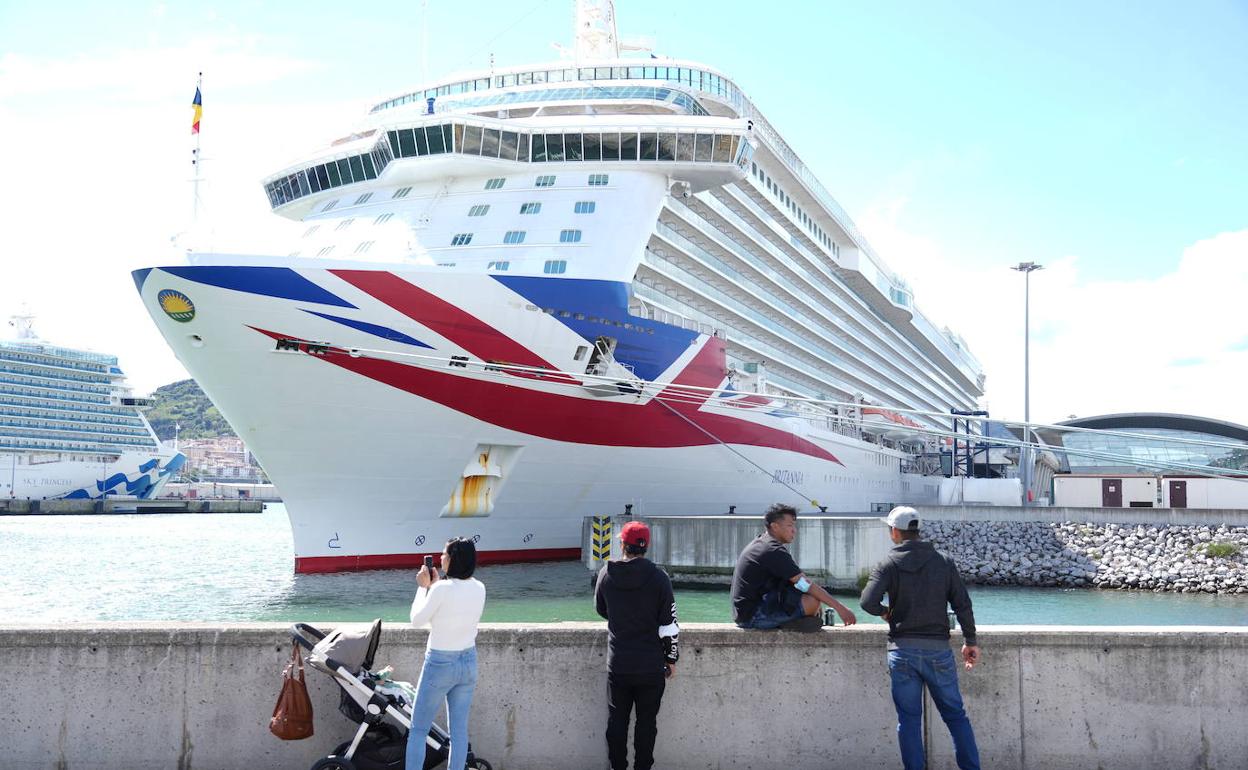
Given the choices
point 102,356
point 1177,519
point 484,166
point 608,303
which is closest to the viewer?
point 608,303

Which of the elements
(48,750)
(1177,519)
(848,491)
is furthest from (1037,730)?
(848,491)

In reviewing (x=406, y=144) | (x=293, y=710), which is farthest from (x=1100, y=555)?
(x=293, y=710)

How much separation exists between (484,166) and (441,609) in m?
17.9

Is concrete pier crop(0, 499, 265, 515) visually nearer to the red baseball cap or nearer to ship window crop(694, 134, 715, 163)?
ship window crop(694, 134, 715, 163)

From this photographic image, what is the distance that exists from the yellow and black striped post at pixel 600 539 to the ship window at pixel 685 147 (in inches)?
335

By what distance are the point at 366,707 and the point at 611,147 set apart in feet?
59.6

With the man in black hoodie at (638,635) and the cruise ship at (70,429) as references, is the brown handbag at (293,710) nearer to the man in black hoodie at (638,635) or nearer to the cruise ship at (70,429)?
the man in black hoodie at (638,635)

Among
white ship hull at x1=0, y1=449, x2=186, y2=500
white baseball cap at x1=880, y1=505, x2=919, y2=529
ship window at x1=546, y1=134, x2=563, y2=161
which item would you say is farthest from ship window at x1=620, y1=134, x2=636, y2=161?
white ship hull at x1=0, y1=449, x2=186, y2=500

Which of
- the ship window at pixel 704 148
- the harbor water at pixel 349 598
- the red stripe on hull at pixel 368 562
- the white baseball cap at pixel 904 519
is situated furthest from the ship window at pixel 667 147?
the white baseball cap at pixel 904 519

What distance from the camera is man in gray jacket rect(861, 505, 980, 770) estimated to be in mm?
4648

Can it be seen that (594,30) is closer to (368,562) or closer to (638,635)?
(368,562)

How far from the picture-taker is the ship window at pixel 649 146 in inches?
842

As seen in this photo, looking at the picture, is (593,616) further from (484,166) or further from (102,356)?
(102,356)

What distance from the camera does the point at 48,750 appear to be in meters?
4.95
